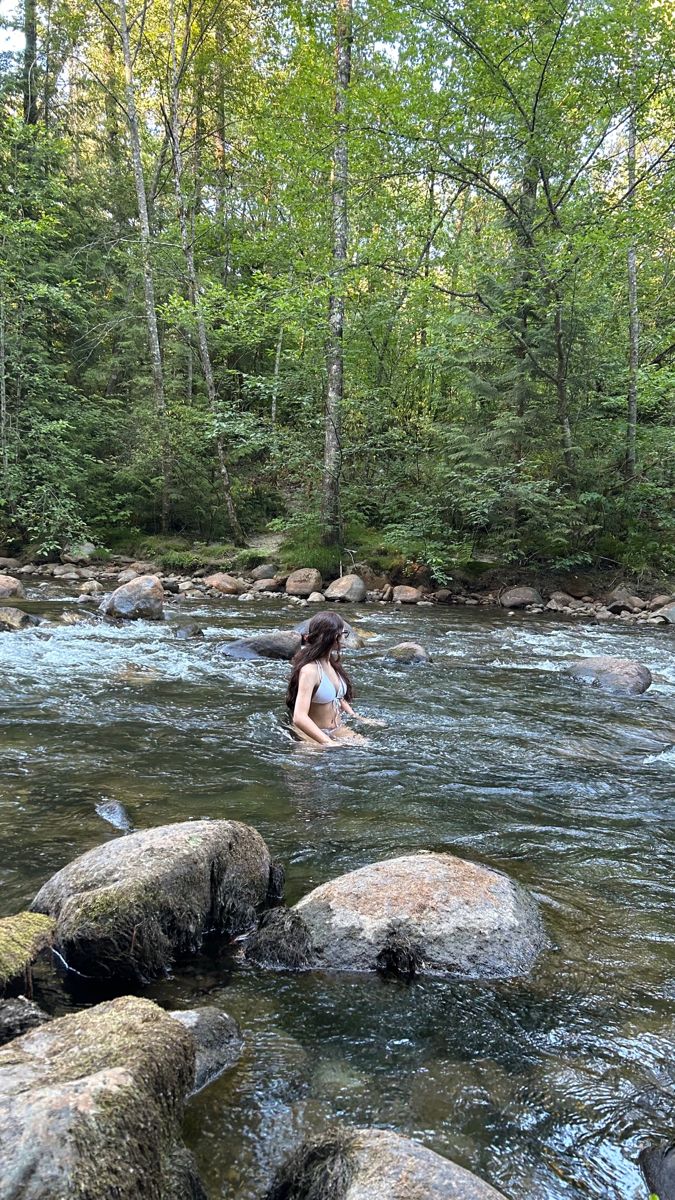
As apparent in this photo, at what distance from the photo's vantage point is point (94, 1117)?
156cm

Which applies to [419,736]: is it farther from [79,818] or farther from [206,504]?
[206,504]

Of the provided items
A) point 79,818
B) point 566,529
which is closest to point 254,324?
point 566,529

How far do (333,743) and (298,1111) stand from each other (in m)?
3.89

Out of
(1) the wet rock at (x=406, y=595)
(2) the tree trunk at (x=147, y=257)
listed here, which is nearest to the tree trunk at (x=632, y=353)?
(1) the wet rock at (x=406, y=595)

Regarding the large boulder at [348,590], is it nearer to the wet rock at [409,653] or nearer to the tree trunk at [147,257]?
the wet rock at [409,653]

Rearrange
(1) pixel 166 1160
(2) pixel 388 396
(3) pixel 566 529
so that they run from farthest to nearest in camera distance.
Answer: (2) pixel 388 396 → (3) pixel 566 529 → (1) pixel 166 1160

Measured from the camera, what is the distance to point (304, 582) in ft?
53.1

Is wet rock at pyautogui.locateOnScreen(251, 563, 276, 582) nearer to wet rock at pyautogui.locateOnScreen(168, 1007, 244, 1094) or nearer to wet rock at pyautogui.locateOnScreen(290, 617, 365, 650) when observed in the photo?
wet rock at pyautogui.locateOnScreen(290, 617, 365, 650)

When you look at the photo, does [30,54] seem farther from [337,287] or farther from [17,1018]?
[17,1018]

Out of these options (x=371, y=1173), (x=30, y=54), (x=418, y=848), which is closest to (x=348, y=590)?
(x=418, y=848)

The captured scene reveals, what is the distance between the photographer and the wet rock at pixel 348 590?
15633 mm

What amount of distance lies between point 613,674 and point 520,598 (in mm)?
7289

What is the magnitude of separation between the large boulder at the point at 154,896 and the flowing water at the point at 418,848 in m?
0.15

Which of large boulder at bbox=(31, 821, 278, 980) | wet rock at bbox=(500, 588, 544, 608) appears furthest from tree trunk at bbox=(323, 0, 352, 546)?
large boulder at bbox=(31, 821, 278, 980)
